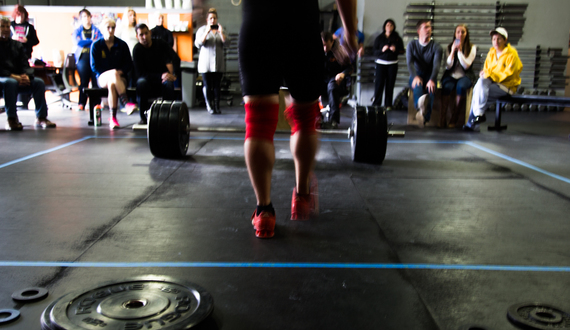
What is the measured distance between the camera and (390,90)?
745 cm

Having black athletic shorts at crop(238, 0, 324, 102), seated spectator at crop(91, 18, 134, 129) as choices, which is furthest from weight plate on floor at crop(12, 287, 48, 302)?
seated spectator at crop(91, 18, 134, 129)

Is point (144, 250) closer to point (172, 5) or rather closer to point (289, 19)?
point (289, 19)

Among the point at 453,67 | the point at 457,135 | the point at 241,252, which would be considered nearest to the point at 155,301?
the point at 241,252

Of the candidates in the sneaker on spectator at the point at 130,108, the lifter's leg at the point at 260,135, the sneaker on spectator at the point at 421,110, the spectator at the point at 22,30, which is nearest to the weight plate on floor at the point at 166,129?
the lifter's leg at the point at 260,135

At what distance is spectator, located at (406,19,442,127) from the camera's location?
234 inches

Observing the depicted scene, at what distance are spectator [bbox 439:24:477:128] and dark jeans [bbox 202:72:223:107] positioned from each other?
3.24 m

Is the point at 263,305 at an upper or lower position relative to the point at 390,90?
lower

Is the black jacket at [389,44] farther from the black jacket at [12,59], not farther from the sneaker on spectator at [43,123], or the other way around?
the black jacket at [12,59]

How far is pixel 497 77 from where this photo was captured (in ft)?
18.3

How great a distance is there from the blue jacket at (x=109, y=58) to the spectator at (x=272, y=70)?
167 inches

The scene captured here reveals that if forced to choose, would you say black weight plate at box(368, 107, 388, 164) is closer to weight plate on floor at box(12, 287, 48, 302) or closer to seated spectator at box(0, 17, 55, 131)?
weight plate on floor at box(12, 287, 48, 302)

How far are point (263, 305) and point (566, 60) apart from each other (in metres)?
10.2

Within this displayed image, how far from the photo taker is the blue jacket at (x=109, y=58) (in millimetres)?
5379

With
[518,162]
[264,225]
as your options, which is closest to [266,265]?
[264,225]
